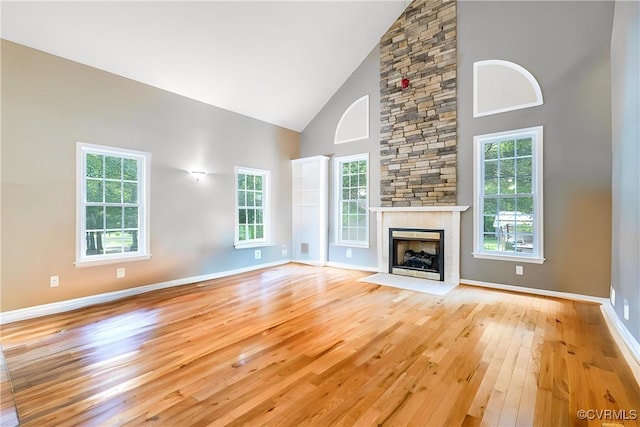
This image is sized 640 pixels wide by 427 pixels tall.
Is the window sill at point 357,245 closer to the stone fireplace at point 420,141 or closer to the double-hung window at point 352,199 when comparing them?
the double-hung window at point 352,199

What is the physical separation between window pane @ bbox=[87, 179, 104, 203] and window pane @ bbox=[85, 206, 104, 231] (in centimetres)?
11

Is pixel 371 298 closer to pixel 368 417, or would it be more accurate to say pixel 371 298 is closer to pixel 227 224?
pixel 368 417

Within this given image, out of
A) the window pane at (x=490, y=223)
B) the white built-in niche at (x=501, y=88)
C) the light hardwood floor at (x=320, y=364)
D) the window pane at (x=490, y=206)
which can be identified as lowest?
the light hardwood floor at (x=320, y=364)

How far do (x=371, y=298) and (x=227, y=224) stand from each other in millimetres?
3036

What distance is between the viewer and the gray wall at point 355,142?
229 inches

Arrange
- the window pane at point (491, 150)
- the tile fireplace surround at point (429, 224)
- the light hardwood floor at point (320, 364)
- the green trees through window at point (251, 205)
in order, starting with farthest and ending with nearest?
1. the green trees through window at point (251, 205)
2. the tile fireplace surround at point (429, 224)
3. the window pane at point (491, 150)
4. the light hardwood floor at point (320, 364)

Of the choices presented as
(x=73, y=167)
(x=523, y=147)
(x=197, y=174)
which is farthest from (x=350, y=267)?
(x=73, y=167)

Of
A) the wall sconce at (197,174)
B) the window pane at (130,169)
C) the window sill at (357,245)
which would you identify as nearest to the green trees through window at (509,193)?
the window sill at (357,245)

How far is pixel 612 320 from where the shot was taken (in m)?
3.05

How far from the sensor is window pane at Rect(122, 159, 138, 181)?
4.22 meters

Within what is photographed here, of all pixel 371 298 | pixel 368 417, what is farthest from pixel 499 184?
pixel 368 417

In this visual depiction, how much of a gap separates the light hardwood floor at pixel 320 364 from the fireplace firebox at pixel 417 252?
4.07ft

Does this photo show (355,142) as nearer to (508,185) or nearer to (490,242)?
(508,185)

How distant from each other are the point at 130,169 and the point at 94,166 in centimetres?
44
